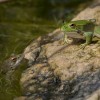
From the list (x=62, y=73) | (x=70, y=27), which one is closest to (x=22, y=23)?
Answer: (x=70, y=27)

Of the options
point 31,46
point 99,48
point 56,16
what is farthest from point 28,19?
point 99,48

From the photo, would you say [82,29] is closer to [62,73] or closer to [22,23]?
[62,73]

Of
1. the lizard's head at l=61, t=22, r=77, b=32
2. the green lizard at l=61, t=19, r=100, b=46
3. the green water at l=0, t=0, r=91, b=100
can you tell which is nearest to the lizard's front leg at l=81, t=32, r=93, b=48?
the green lizard at l=61, t=19, r=100, b=46

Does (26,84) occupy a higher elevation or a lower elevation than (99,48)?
lower

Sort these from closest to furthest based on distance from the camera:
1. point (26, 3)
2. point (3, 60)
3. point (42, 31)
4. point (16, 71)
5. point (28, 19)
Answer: point (16, 71) < point (3, 60) < point (42, 31) < point (28, 19) < point (26, 3)

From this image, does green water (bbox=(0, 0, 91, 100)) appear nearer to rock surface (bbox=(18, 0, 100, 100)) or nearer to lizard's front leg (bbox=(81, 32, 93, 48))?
rock surface (bbox=(18, 0, 100, 100))

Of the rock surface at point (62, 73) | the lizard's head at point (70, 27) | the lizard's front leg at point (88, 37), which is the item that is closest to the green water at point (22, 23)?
the rock surface at point (62, 73)

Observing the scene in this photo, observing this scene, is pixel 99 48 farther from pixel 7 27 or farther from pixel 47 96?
pixel 7 27
